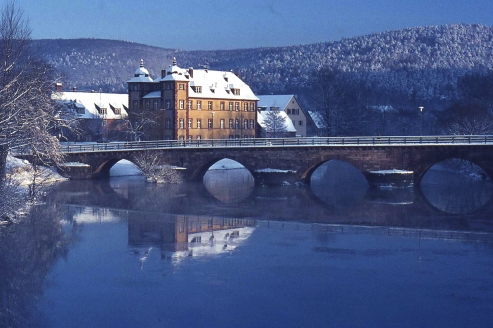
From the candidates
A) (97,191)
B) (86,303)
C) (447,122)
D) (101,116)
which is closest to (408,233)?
(86,303)

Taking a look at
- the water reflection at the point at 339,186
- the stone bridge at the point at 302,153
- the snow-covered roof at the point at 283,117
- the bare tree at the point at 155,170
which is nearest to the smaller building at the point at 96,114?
the snow-covered roof at the point at 283,117

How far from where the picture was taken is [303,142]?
5641 cm

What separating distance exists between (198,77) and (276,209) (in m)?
42.2

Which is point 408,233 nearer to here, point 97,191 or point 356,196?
point 356,196

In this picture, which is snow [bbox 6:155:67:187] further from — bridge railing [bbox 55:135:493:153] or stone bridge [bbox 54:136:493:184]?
bridge railing [bbox 55:135:493:153]

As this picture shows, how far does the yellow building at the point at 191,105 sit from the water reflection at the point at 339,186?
12224 mm

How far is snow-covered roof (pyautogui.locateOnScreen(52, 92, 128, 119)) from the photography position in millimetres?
92000

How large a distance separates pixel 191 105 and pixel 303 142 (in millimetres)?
23575

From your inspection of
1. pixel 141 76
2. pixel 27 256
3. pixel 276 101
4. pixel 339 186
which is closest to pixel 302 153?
pixel 339 186

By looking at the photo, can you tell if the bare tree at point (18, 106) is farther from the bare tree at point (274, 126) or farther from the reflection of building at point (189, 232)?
the bare tree at point (274, 126)

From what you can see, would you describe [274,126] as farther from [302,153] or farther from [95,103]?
[302,153]

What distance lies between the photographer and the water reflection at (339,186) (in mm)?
46534

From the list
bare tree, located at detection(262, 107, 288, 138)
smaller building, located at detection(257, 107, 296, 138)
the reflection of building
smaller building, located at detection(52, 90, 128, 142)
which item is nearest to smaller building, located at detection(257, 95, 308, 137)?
smaller building, located at detection(257, 107, 296, 138)

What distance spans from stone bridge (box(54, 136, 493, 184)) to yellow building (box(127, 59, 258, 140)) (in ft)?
37.8
